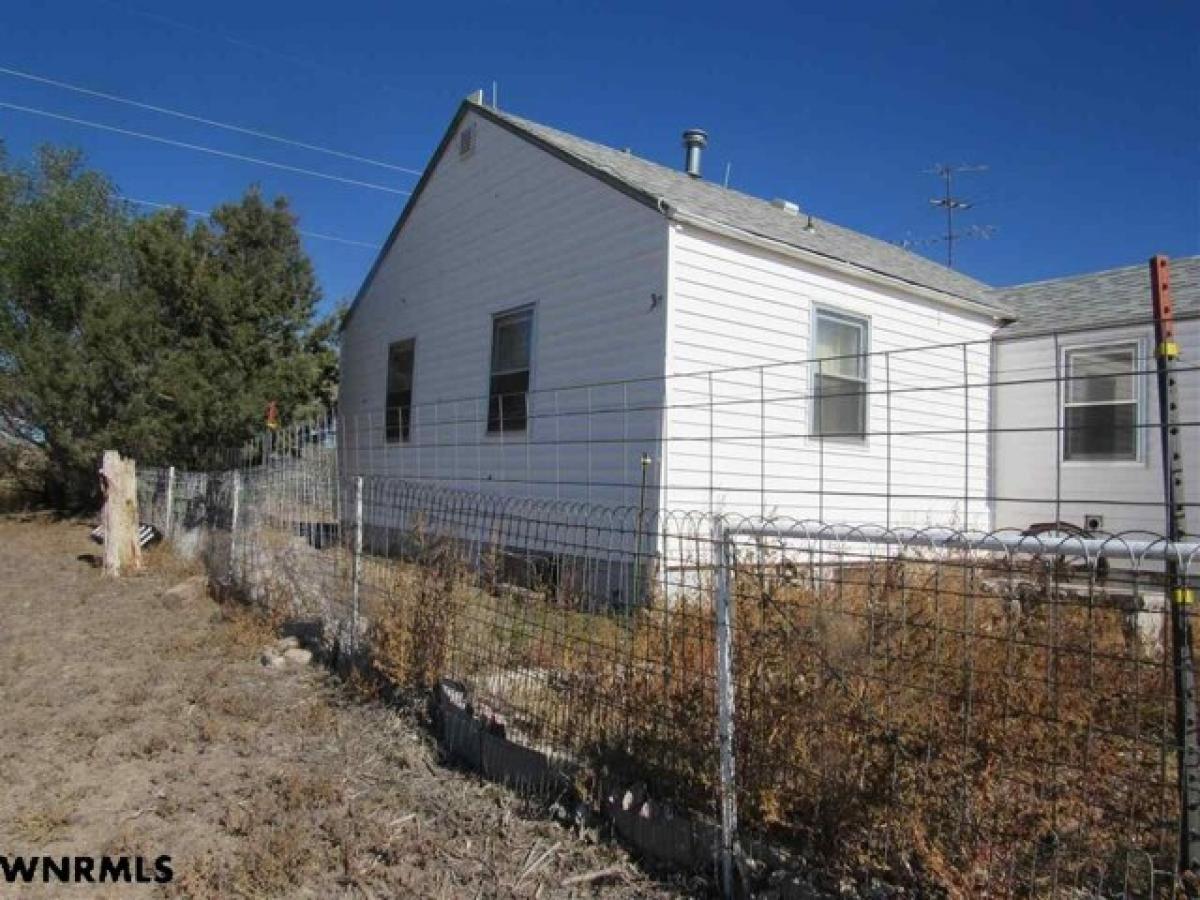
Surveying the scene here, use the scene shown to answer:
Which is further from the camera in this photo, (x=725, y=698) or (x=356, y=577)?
(x=356, y=577)

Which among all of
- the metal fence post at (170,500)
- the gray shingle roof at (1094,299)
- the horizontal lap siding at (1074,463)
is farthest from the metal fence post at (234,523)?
the gray shingle roof at (1094,299)

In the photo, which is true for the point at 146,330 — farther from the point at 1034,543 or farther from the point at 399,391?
the point at 1034,543

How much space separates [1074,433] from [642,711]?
8130mm

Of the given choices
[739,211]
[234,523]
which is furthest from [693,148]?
[234,523]

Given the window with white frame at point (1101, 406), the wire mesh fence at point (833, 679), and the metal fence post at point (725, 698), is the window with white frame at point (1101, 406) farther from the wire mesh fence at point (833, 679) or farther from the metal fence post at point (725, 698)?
the metal fence post at point (725, 698)

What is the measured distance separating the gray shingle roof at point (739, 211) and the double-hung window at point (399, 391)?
337 cm

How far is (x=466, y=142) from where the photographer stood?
35.1 feet

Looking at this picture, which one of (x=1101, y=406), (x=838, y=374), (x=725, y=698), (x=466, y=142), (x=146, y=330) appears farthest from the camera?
(x=146, y=330)

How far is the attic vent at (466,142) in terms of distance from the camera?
10.6 m

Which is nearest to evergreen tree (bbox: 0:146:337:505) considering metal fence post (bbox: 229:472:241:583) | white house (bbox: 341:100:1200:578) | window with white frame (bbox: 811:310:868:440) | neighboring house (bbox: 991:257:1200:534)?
white house (bbox: 341:100:1200:578)

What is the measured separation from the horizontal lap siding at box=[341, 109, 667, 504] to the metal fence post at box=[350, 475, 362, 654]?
92.3 inches

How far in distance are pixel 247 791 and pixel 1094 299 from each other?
10.6m

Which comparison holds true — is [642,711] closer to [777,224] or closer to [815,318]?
[815,318]

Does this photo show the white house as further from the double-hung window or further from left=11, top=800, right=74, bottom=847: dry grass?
left=11, top=800, right=74, bottom=847: dry grass
